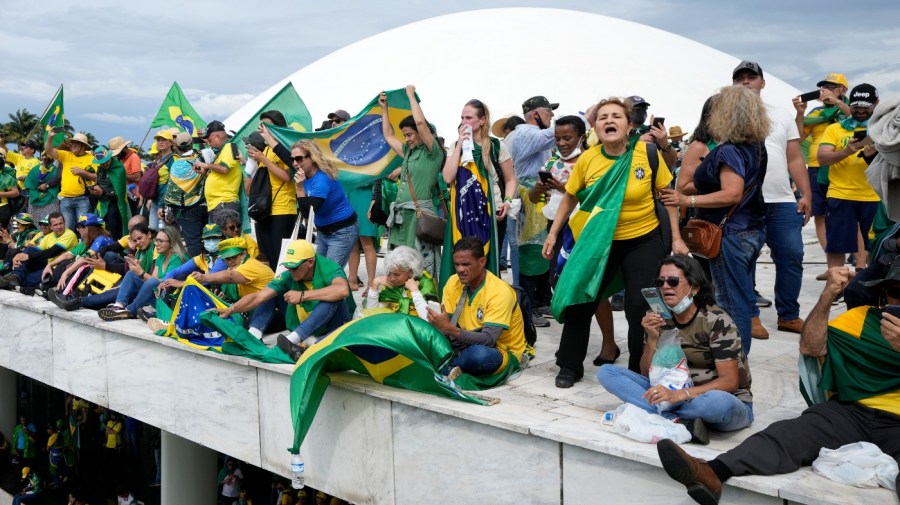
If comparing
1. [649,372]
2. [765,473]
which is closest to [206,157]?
[649,372]

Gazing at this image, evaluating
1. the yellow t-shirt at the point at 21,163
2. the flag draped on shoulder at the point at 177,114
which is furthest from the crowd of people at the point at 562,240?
the yellow t-shirt at the point at 21,163

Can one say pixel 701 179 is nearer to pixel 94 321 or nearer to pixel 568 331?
pixel 568 331

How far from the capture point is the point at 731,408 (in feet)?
11.6

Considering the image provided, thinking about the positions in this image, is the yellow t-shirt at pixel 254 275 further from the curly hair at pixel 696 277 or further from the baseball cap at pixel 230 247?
the curly hair at pixel 696 277

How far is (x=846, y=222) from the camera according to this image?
647cm

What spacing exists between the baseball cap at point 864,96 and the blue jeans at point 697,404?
3484 mm

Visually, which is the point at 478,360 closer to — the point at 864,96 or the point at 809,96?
the point at 809,96

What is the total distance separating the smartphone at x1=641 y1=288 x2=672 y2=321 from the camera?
3.73 meters

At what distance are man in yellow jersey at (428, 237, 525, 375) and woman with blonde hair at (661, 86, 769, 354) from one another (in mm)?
1124

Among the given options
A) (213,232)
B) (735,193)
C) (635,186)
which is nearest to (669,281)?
(635,186)

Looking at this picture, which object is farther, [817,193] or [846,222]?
[817,193]

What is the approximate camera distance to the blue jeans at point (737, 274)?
463 centimetres

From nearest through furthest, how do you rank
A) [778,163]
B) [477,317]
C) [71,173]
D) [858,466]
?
1. [858,466]
2. [477,317]
3. [778,163]
4. [71,173]

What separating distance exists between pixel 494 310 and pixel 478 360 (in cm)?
32
